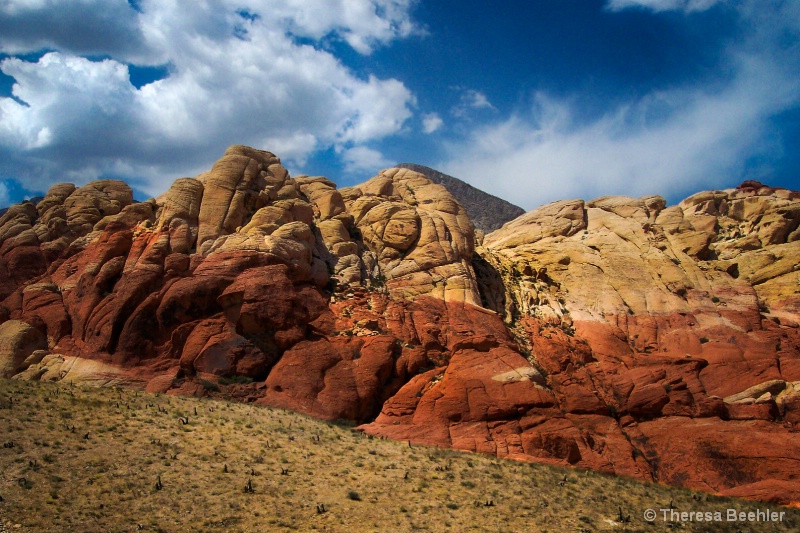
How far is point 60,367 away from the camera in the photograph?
32.2 meters

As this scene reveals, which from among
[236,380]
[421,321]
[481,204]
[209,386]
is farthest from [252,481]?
[481,204]

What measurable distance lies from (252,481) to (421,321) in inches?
785

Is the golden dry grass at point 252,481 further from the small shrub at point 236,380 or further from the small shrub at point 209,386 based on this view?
the small shrub at point 236,380

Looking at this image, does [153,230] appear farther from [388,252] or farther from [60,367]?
[388,252]

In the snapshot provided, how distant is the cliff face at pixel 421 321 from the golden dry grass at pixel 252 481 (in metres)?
3.81

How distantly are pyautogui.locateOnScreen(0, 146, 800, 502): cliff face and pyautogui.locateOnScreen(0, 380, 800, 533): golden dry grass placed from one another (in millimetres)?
3815

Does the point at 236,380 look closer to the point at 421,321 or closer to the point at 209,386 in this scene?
the point at 209,386

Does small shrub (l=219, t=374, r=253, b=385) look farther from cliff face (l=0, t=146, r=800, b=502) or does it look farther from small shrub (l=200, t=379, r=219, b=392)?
small shrub (l=200, t=379, r=219, b=392)

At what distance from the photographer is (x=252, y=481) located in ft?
68.4

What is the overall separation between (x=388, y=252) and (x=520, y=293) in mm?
12700

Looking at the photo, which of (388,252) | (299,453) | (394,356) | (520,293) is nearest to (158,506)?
(299,453)

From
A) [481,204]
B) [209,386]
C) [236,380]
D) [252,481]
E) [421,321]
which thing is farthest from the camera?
[481,204]

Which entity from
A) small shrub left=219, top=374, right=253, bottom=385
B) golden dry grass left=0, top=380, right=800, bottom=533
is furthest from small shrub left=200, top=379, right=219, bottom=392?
golden dry grass left=0, top=380, right=800, bottom=533

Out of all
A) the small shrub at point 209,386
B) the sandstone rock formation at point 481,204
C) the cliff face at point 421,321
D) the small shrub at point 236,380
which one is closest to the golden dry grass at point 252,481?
the small shrub at point 209,386
